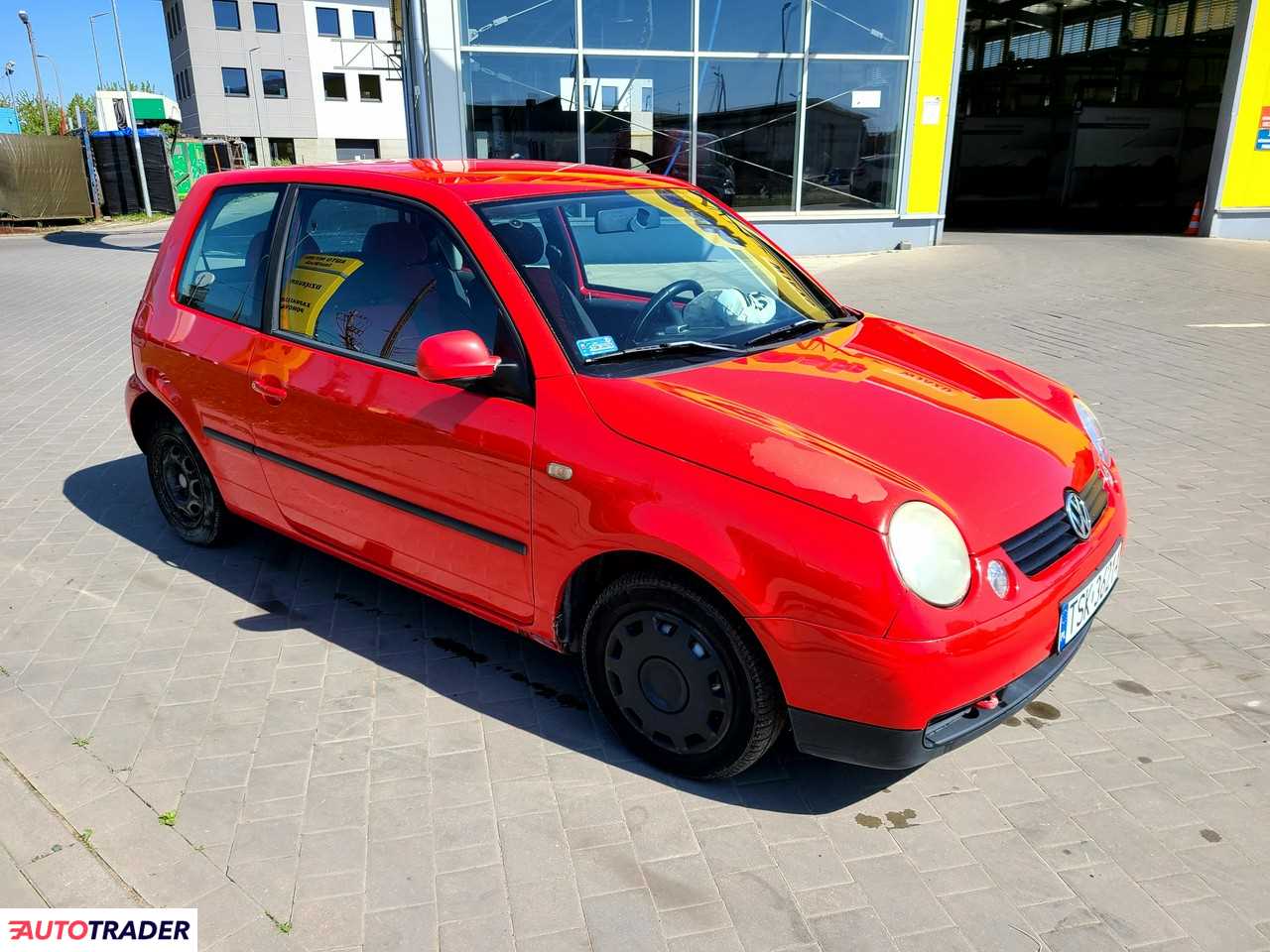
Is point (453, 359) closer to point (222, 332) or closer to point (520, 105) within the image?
point (222, 332)

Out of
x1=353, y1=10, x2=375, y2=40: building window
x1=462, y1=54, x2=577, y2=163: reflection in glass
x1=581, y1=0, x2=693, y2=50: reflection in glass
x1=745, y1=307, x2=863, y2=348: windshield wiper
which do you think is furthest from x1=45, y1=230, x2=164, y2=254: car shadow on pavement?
x1=353, y1=10, x2=375, y2=40: building window

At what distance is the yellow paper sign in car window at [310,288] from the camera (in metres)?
3.62

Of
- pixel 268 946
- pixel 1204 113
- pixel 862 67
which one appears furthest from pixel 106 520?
pixel 1204 113

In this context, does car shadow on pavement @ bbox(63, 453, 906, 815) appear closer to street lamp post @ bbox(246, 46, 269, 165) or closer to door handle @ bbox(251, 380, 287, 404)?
door handle @ bbox(251, 380, 287, 404)

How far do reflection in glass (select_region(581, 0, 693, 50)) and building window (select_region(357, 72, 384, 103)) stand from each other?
144 feet

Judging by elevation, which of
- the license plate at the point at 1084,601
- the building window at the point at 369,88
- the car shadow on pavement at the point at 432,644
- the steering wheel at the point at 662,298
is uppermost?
the building window at the point at 369,88

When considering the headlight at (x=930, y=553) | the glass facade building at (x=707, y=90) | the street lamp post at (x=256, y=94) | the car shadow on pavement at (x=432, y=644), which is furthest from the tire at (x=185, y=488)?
the street lamp post at (x=256, y=94)

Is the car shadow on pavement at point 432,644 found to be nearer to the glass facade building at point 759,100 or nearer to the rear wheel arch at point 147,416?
the rear wheel arch at point 147,416

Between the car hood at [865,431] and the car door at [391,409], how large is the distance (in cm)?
46

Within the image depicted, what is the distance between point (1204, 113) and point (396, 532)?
26.2 metres

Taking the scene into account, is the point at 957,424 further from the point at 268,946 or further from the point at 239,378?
the point at 239,378

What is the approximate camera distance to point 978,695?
8.27 feet

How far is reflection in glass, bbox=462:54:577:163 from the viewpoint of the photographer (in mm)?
14562

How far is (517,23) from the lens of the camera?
1439cm
